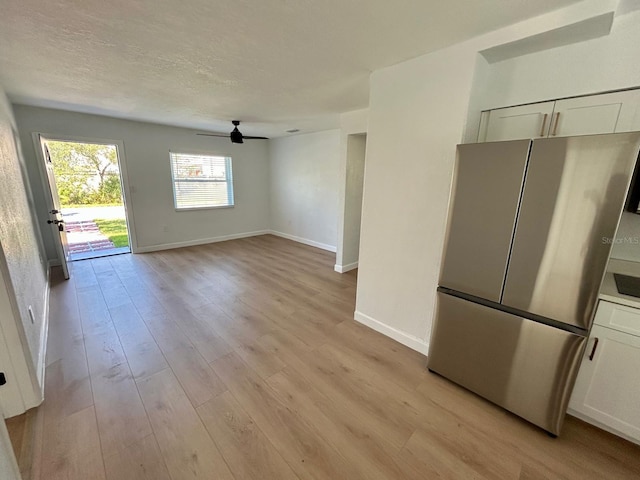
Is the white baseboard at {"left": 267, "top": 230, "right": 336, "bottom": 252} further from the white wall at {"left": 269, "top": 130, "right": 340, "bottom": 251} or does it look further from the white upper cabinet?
the white upper cabinet

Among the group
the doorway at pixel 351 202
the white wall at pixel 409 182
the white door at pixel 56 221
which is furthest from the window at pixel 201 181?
the white wall at pixel 409 182

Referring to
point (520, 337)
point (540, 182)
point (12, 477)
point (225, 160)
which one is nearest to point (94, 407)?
point (12, 477)

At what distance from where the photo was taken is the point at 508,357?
1.61 m

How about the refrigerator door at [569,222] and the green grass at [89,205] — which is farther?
the green grass at [89,205]

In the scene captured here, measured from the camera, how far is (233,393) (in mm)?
1806

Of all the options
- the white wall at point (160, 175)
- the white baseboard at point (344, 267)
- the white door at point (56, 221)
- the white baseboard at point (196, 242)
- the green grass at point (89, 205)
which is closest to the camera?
the white door at point (56, 221)

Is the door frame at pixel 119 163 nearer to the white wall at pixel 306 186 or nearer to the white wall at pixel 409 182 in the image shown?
the white wall at pixel 306 186

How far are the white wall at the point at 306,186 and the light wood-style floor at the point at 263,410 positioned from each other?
2.88 metres

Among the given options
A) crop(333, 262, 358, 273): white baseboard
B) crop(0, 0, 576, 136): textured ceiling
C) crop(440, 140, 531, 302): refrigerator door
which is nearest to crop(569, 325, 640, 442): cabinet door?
crop(440, 140, 531, 302): refrigerator door

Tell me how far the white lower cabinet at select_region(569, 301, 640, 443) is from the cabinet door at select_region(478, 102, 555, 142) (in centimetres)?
119

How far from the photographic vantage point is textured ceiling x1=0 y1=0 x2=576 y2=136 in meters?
1.44

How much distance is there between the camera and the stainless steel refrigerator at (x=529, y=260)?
1.30m

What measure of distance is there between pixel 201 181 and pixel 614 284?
641 cm

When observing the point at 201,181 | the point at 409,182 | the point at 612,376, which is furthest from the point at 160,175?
the point at 612,376
